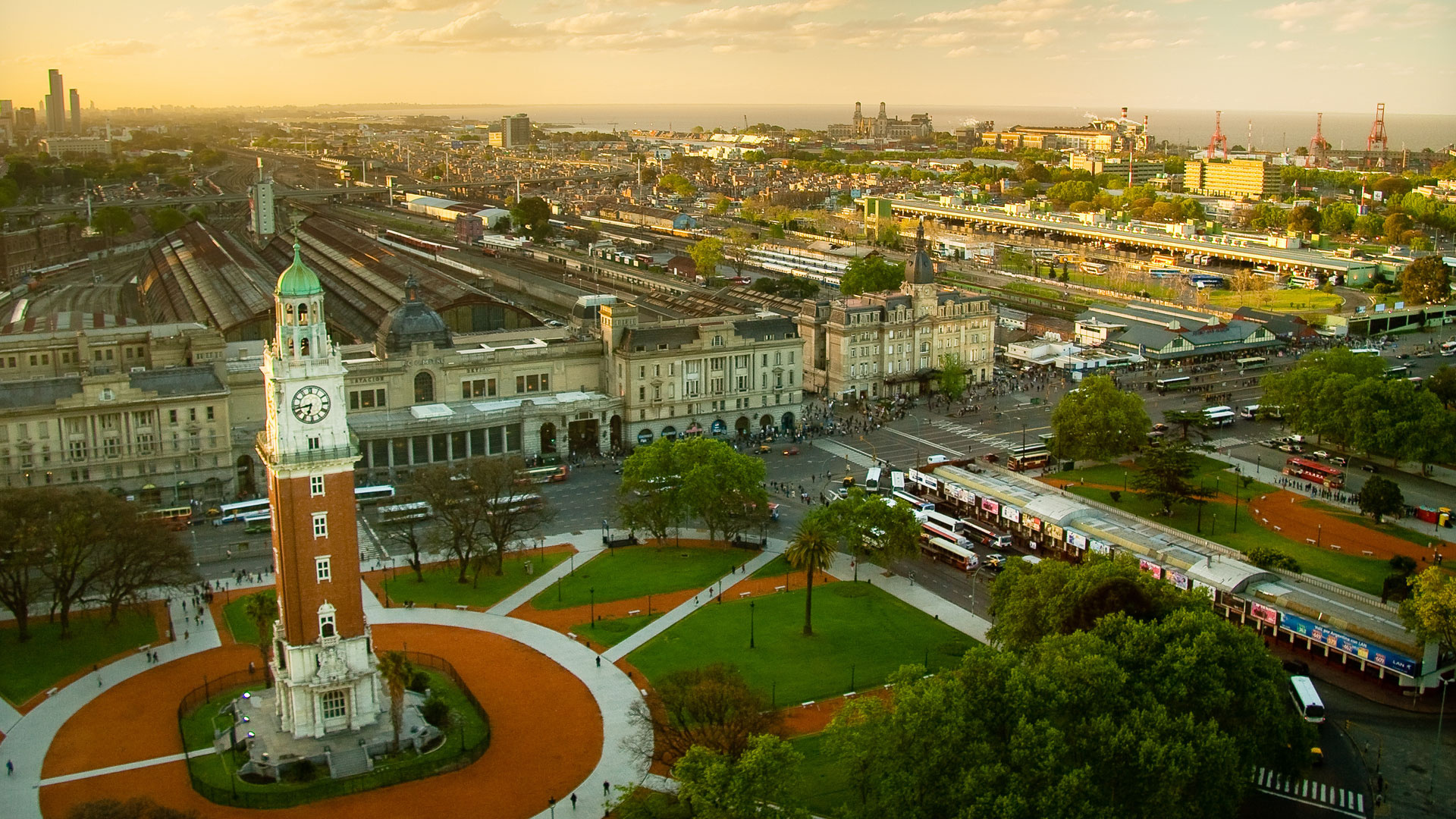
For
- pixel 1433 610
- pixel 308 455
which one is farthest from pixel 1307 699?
pixel 308 455

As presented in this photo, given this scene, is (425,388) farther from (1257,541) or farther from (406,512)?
(1257,541)

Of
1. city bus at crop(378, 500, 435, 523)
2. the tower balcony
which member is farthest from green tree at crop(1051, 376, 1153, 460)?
the tower balcony

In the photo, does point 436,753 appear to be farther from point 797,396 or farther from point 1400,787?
point 797,396

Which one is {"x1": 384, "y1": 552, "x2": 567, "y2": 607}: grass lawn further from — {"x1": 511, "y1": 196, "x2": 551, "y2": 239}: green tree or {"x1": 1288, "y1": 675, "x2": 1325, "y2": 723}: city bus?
{"x1": 511, "y1": 196, "x2": 551, "y2": 239}: green tree

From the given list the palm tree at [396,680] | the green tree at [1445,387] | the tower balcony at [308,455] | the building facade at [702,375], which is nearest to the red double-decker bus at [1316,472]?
the green tree at [1445,387]

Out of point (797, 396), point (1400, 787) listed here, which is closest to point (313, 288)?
point (1400, 787)
